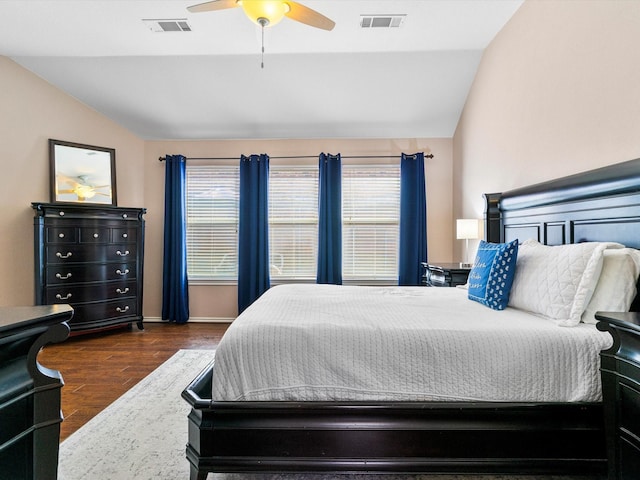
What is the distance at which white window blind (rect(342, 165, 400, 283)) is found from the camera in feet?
15.1

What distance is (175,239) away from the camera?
14.7ft

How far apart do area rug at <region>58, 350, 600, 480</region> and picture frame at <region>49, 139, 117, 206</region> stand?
252 centimetres

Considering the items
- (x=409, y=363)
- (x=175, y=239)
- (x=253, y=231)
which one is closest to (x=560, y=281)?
(x=409, y=363)

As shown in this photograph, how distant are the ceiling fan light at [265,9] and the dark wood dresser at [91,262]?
286 cm

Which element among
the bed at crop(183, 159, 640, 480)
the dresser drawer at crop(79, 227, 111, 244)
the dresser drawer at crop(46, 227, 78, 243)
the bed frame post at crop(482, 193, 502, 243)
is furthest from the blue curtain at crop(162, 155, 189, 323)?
the bed frame post at crop(482, 193, 502, 243)

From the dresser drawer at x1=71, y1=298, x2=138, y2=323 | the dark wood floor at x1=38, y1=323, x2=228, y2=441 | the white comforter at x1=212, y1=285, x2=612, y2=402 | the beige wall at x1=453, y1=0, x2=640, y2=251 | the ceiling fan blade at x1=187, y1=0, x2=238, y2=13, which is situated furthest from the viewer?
the dresser drawer at x1=71, y1=298, x2=138, y2=323

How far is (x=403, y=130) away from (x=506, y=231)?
6.61 ft

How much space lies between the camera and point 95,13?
9.11ft

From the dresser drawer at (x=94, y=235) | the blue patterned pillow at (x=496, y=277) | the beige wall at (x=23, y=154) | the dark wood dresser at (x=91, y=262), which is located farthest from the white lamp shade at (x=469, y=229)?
the beige wall at (x=23, y=154)

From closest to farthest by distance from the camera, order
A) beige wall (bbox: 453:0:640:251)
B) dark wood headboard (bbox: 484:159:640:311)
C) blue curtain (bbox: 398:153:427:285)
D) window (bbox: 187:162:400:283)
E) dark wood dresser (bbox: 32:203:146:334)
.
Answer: dark wood headboard (bbox: 484:159:640:311)
beige wall (bbox: 453:0:640:251)
dark wood dresser (bbox: 32:203:146:334)
blue curtain (bbox: 398:153:427:285)
window (bbox: 187:162:400:283)

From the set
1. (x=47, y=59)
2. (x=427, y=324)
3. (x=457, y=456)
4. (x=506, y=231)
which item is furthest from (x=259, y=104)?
(x=457, y=456)

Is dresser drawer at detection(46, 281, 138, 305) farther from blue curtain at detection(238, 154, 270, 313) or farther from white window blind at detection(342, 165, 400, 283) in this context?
white window blind at detection(342, 165, 400, 283)

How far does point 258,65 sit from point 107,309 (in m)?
3.16

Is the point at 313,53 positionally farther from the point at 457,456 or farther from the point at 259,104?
the point at 457,456
